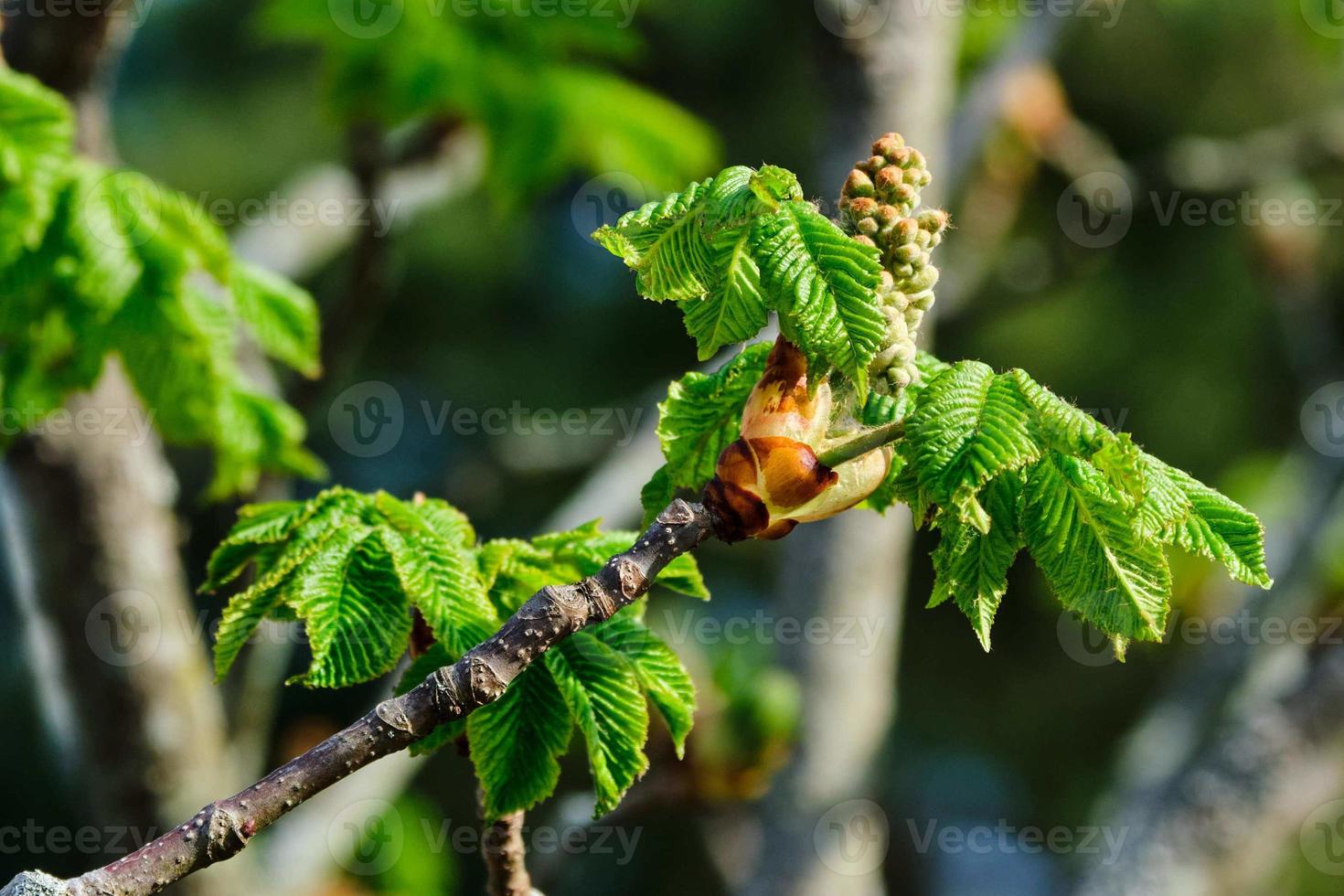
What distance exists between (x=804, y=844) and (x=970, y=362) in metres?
2.47

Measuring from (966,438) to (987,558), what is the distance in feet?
0.37

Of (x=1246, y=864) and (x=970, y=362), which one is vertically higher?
(x=970, y=362)

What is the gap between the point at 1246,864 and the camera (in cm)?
356

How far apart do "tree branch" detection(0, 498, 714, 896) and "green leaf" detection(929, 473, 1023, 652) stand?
0.21m

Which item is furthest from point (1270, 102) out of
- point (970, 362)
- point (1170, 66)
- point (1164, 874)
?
point (970, 362)

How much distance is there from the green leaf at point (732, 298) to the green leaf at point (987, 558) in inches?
9.3

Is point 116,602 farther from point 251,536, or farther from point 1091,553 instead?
point 1091,553

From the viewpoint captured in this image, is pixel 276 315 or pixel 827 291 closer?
pixel 827 291

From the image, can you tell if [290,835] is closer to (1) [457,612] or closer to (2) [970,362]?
(1) [457,612]

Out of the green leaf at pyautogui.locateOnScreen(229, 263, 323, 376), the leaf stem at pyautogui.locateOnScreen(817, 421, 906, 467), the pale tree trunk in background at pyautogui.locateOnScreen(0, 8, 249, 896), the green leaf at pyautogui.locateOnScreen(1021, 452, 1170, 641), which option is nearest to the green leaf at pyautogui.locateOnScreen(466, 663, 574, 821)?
the leaf stem at pyautogui.locateOnScreen(817, 421, 906, 467)

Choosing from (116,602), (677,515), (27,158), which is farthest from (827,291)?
(116,602)

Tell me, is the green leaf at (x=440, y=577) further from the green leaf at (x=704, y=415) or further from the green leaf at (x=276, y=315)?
the green leaf at (x=276, y=315)

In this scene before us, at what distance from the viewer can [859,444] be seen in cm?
112

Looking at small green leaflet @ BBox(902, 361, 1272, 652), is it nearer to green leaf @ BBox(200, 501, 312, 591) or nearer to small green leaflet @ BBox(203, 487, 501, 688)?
small green leaflet @ BBox(203, 487, 501, 688)
